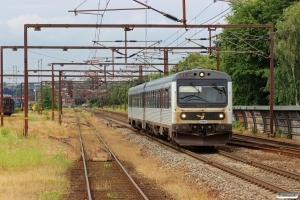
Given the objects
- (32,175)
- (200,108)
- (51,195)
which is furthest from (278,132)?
(51,195)

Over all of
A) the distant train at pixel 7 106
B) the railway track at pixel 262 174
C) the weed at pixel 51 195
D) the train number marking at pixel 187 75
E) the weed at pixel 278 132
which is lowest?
the weed at pixel 51 195

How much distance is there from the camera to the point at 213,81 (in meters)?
21.8

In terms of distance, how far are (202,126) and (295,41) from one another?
67.0 ft

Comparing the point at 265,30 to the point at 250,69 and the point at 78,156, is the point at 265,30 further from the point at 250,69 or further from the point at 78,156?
A: the point at 78,156

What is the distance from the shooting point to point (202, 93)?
2173cm

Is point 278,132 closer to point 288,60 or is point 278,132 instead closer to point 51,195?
point 288,60

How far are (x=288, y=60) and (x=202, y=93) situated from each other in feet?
64.3

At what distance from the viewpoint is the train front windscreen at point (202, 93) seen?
2164cm

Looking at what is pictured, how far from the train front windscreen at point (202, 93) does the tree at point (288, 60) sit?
1855 centimetres

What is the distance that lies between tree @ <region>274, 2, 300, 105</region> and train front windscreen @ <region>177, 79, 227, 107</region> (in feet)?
60.8

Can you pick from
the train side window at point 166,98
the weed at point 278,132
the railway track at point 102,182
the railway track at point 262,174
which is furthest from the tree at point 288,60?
the railway track at point 102,182

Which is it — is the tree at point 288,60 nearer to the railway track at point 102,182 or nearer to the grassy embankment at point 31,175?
the railway track at point 102,182

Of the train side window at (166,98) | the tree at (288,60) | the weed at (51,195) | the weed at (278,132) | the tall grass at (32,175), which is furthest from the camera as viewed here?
the tree at (288,60)

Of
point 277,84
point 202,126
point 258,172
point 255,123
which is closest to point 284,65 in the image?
point 277,84
